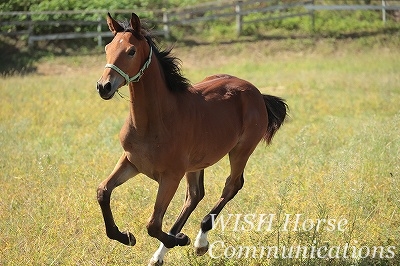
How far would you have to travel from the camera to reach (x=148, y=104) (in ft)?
19.4

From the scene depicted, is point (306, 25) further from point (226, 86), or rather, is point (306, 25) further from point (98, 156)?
point (226, 86)

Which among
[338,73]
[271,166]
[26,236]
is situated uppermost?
[26,236]

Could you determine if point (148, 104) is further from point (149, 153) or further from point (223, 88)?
point (223, 88)

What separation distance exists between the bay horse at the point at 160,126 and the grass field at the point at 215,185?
48 centimetres

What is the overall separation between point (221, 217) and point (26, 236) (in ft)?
6.90

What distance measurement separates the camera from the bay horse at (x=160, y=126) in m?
5.64

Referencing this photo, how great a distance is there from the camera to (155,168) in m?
5.89

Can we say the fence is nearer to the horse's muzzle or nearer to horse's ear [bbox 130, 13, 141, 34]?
horse's ear [bbox 130, 13, 141, 34]

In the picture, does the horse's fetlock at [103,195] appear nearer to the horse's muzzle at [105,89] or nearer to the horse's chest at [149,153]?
the horse's chest at [149,153]

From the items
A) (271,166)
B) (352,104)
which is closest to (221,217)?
(271,166)

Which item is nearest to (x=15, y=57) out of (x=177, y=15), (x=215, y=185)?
(x=177, y=15)

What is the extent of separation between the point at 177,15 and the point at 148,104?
70.4 ft

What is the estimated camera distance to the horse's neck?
587cm

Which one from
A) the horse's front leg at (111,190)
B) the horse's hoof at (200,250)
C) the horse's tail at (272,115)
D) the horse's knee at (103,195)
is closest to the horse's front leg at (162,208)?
the horse's front leg at (111,190)
